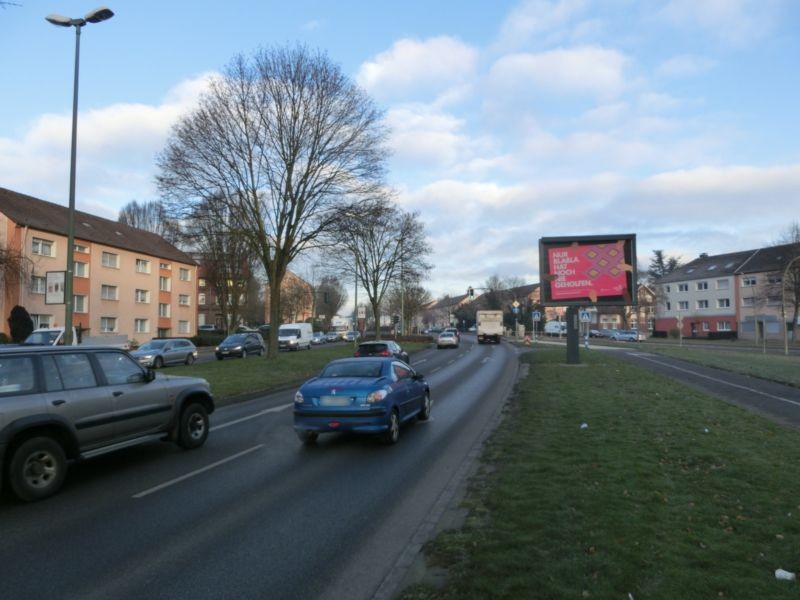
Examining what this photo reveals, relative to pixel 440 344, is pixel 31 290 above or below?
above

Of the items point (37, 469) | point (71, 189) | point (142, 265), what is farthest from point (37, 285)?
point (37, 469)

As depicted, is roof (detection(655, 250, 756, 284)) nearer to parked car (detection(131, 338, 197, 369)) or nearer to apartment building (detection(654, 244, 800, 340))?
apartment building (detection(654, 244, 800, 340))

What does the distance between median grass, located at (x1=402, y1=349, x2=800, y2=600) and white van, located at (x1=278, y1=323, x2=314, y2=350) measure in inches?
1388

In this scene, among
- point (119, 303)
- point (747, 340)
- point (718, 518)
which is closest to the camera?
point (718, 518)

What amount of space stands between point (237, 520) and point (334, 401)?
3.58 meters

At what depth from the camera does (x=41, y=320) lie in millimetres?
39688

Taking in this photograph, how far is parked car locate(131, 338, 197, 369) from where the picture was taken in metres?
27.2

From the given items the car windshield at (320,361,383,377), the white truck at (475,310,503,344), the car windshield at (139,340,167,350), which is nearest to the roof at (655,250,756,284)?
the white truck at (475,310,503,344)

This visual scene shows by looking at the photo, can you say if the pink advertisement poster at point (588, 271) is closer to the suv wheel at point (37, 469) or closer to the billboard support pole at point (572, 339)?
the billboard support pole at point (572, 339)

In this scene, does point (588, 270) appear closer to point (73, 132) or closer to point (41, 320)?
point (73, 132)

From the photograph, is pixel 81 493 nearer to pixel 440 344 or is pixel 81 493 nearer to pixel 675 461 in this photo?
pixel 675 461

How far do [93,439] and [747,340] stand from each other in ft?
238

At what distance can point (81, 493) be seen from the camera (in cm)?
666

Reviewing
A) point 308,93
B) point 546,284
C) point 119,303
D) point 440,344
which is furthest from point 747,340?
point 119,303
